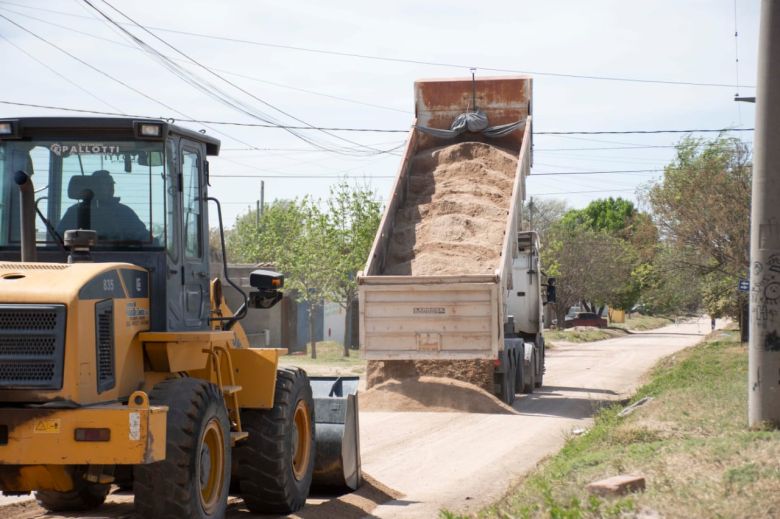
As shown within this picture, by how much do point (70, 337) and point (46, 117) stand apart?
6.80 ft

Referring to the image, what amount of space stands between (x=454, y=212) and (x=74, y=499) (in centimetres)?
1335

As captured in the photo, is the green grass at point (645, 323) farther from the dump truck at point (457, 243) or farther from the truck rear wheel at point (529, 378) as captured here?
the dump truck at point (457, 243)

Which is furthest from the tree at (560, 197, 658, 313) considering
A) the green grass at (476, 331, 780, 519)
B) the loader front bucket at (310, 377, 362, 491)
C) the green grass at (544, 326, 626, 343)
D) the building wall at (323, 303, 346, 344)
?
the loader front bucket at (310, 377, 362, 491)

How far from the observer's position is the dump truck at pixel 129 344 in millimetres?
7055

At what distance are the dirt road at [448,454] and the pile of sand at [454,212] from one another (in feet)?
9.59

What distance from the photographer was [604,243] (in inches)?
2972

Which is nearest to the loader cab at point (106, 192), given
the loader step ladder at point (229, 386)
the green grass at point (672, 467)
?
the loader step ladder at point (229, 386)

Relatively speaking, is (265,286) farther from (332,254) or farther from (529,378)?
(332,254)

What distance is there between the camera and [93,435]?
23.0 ft

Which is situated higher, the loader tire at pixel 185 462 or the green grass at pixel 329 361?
the loader tire at pixel 185 462

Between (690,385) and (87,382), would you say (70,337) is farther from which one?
(690,385)

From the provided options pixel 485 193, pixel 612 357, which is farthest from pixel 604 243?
pixel 485 193

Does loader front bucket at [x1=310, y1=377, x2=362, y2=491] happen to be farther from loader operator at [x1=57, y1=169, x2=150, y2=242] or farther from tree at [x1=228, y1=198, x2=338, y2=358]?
tree at [x1=228, y1=198, x2=338, y2=358]

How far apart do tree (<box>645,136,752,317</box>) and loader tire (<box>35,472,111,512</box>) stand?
29.9 meters
